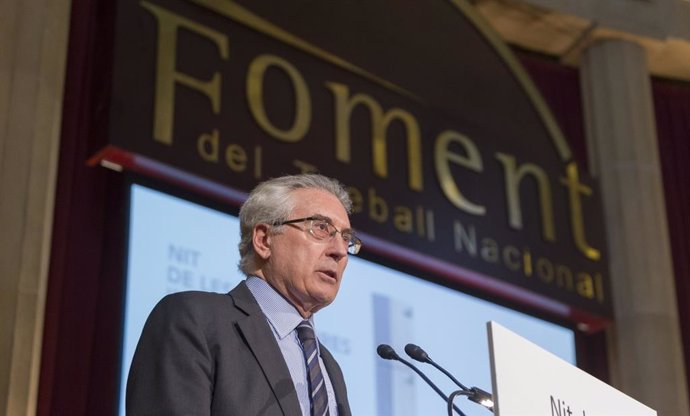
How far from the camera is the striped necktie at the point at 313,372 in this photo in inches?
90.6

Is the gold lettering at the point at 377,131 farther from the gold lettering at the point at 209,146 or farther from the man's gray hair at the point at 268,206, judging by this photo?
the man's gray hair at the point at 268,206

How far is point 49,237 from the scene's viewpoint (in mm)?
4914

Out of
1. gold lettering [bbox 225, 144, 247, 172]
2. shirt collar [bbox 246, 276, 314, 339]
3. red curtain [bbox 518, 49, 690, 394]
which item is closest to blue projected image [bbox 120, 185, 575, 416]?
gold lettering [bbox 225, 144, 247, 172]

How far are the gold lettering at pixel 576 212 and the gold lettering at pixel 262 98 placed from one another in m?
1.93

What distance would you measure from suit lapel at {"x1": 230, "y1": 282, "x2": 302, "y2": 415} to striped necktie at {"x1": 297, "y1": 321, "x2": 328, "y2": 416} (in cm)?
6

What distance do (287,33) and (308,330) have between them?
3.71 metres

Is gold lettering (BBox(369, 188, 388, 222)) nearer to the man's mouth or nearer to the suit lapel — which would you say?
the man's mouth

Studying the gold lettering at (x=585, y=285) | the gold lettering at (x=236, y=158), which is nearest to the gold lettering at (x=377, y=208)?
the gold lettering at (x=236, y=158)

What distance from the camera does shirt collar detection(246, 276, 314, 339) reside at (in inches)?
94.6

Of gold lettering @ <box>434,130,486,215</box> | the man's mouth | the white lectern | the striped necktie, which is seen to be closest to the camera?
the white lectern

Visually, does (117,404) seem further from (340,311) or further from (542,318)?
(542,318)

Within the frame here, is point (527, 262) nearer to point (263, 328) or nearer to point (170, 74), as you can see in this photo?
point (170, 74)

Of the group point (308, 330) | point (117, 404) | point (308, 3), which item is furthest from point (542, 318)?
point (308, 330)

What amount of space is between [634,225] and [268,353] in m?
5.24
